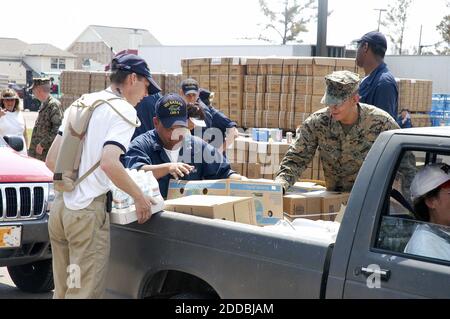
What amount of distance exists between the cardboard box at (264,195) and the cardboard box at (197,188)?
67 mm

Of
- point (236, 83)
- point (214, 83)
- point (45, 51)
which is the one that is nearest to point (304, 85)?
point (236, 83)

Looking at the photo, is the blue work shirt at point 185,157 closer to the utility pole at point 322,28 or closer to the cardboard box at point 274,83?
the cardboard box at point 274,83

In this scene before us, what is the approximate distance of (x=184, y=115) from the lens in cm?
504

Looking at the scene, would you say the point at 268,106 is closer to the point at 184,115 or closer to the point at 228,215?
the point at 184,115

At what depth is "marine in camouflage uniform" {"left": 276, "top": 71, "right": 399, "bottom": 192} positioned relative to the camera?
4867 millimetres

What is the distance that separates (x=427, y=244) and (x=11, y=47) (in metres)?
87.2

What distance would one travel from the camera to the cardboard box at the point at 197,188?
14.7 ft

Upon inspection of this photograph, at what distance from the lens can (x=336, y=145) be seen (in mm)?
5121

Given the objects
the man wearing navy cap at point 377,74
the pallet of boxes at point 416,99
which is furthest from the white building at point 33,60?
the man wearing navy cap at point 377,74

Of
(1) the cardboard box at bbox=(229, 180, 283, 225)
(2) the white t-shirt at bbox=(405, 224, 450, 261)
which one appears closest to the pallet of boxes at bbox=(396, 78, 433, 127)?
(1) the cardboard box at bbox=(229, 180, 283, 225)
